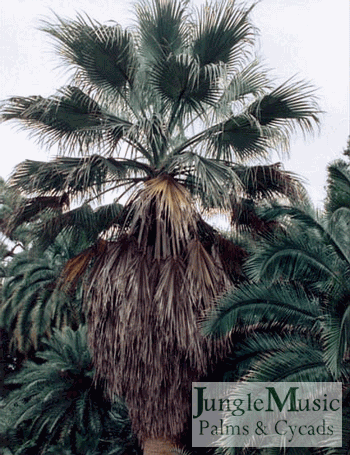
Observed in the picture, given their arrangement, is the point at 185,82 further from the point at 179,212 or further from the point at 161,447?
the point at 161,447

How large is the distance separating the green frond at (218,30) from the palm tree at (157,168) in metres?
0.02

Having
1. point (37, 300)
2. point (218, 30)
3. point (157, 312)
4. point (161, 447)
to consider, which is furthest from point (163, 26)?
point (37, 300)

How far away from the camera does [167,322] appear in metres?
8.58

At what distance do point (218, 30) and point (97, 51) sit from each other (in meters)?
1.80

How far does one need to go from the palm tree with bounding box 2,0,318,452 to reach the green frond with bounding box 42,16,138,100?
2 centimetres

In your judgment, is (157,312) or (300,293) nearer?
(157,312)

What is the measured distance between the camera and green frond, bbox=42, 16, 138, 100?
29.6ft

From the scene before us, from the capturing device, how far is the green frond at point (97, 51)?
9.02 m

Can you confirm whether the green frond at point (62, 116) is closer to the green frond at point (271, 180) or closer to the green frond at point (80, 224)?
the green frond at point (80, 224)

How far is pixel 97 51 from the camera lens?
30.0ft

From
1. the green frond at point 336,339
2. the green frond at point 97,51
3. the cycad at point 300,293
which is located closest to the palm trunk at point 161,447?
the cycad at point 300,293

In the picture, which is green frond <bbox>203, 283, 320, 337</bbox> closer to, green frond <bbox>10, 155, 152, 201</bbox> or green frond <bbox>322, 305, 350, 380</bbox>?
green frond <bbox>322, 305, 350, 380</bbox>

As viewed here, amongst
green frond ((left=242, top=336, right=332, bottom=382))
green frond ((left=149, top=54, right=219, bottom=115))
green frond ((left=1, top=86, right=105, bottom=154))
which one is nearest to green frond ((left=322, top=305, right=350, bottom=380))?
green frond ((left=242, top=336, right=332, bottom=382))

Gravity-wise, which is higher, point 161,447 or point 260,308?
point 260,308
